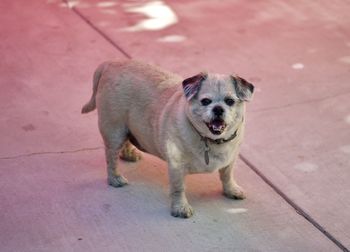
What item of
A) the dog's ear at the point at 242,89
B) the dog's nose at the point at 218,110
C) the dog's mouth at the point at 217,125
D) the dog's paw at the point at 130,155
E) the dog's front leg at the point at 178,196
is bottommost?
the dog's paw at the point at 130,155

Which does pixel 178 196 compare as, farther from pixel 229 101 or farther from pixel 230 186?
pixel 229 101

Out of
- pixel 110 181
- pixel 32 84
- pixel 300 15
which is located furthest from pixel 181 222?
pixel 300 15

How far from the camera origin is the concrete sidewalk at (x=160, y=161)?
404 centimetres

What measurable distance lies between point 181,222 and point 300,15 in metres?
4.30

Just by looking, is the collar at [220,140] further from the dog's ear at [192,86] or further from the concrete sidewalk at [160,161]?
the concrete sidewalk at [160,161]

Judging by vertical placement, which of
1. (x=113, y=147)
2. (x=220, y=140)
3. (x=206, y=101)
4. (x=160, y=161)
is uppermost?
(x=206, y=101)

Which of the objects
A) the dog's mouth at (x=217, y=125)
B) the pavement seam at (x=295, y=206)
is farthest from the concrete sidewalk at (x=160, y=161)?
the dog's mouth at (x=217, y=125)

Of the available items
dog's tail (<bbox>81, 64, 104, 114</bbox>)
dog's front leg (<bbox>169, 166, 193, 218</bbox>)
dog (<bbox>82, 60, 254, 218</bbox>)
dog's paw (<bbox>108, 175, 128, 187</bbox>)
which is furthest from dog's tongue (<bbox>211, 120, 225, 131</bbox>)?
dog's tail (<bbox>81, 64, 104, 114</bbox>)

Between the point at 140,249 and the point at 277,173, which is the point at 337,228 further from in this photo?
the point at 140,249

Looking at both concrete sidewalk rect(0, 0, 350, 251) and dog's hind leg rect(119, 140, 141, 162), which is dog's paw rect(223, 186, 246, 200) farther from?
dog's hind leg rect(119, 140, 141, 162)

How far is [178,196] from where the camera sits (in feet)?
13.7

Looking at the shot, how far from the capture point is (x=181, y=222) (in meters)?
4.12

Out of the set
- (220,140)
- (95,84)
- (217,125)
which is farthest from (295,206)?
(95,84)

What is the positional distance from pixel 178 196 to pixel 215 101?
67cm
